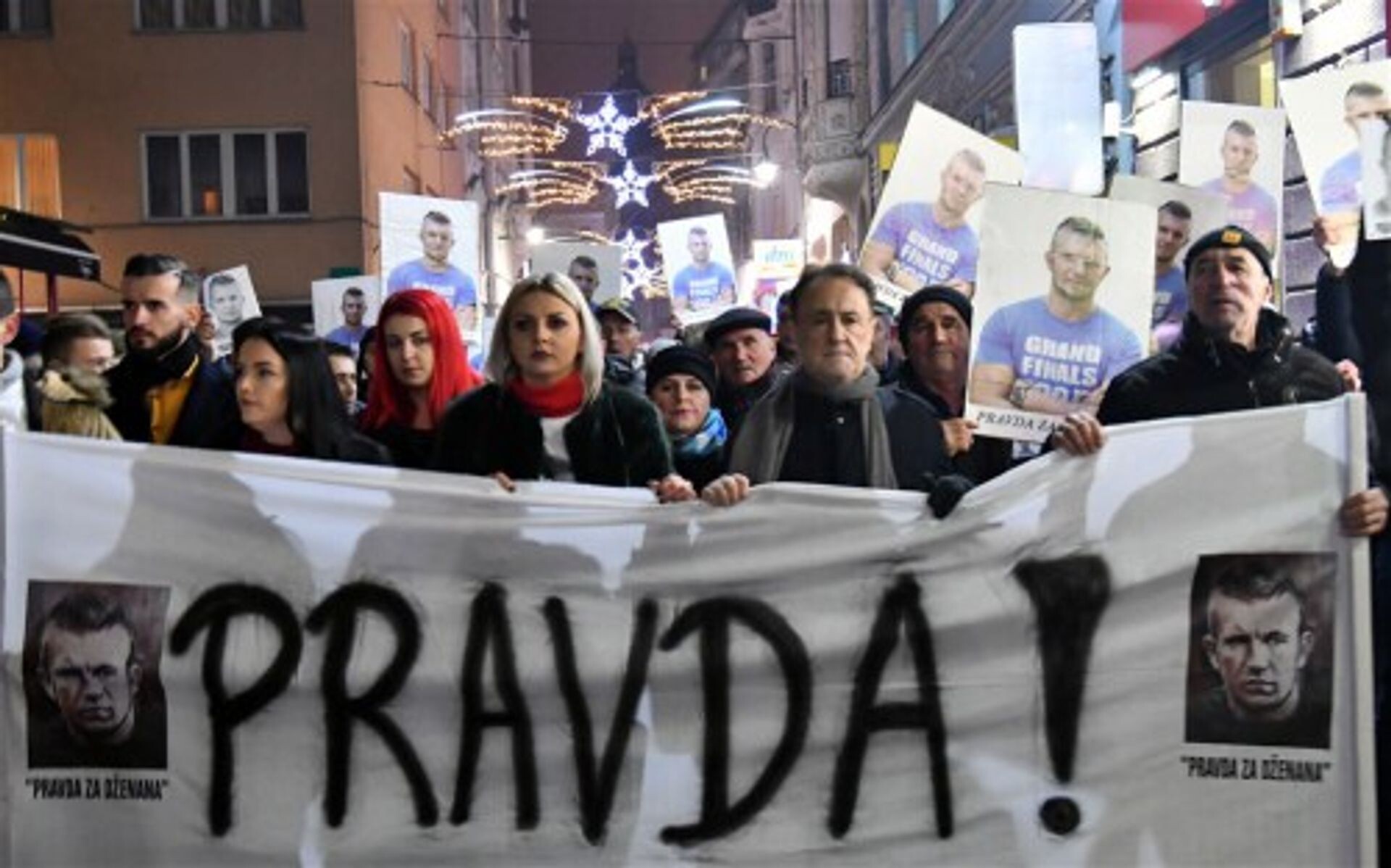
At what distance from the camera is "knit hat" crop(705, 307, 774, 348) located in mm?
6375

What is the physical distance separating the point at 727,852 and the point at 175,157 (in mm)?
23042

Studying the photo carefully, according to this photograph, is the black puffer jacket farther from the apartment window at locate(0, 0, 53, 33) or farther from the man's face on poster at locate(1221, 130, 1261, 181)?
the apartment window at locate(0, 0, 53, 33)

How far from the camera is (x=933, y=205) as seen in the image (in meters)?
7.04

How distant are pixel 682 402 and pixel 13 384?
2.08 m

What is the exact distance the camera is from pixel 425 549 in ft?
14.1

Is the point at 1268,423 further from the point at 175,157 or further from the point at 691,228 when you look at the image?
the point at 175,157

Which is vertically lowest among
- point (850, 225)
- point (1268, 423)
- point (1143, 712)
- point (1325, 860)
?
point (1325, 860)

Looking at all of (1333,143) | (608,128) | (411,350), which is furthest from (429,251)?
(608,128)

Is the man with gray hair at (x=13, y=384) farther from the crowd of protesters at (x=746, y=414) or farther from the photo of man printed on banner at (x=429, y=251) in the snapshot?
the photo of man printed on banner at (x=429, y=251)

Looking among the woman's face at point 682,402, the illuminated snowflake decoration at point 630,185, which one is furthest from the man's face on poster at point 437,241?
the illuminated snowflake decoration at point 630,185

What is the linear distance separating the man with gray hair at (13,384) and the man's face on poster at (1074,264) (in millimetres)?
2892

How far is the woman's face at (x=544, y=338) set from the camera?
4457 mm

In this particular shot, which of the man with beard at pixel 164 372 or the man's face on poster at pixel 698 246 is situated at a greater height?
the man's face on poster at pixel 698 246

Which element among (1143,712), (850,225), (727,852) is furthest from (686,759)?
(850,225)
